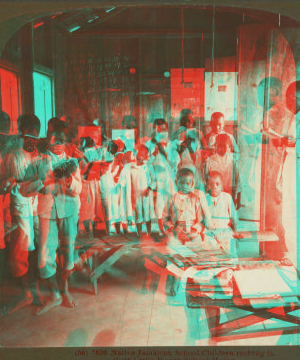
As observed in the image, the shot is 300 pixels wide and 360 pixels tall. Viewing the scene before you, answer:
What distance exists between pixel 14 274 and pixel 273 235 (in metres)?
1.93

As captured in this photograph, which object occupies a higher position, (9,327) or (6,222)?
(6,222)

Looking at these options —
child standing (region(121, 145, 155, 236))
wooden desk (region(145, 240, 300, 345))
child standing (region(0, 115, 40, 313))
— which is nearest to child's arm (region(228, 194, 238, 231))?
wooden desk (region(145, 240, 300, 345))

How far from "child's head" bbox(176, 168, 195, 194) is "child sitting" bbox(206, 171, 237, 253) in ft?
0.60

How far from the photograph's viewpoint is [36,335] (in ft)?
5.20

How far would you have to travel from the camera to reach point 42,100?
2.24m

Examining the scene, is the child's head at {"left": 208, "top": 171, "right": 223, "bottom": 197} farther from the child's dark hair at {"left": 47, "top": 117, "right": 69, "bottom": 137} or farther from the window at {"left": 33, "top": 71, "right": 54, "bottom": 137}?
the window at {"left": 33, "top": 71, "right": 54, "bottom": 137}

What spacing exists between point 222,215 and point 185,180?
0.49 metres

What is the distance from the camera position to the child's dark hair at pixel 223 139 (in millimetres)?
2707

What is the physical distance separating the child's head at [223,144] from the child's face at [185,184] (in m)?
0.36

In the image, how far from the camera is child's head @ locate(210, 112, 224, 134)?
8.85 ft

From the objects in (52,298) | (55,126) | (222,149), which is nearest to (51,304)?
(52,298)

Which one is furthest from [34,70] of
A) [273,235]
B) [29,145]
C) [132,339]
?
[273,235]

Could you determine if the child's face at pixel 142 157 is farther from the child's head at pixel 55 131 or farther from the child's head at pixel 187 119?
the child's head at pixel 55 131

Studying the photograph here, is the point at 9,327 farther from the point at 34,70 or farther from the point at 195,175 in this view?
the point at 195,175
